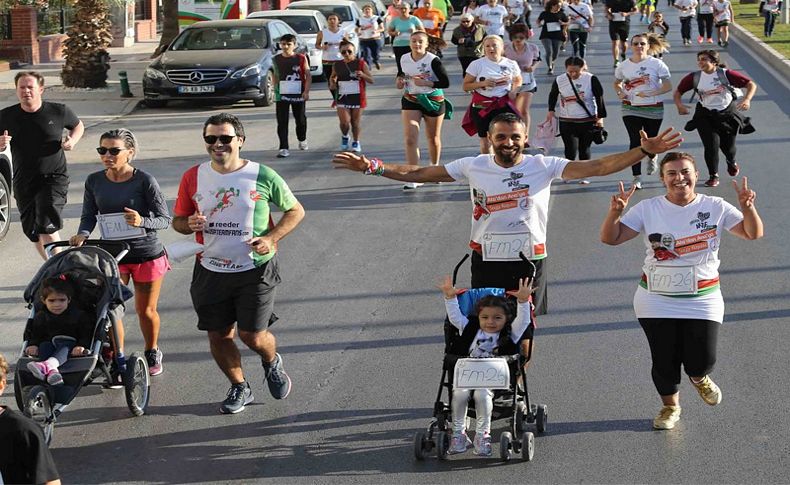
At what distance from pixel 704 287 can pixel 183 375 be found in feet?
11.6

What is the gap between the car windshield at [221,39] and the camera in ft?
79.1

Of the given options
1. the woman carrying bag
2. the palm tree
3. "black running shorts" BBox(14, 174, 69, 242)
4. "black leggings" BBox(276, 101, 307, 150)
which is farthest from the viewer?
the palm tree

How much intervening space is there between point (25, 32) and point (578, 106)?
1992cm

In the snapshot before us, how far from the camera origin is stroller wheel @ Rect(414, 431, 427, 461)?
22.4 feet

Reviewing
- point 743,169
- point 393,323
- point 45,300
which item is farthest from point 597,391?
point 743,169

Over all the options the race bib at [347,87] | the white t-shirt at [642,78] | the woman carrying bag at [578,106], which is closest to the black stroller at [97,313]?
the woman carrying bag at [578,106]

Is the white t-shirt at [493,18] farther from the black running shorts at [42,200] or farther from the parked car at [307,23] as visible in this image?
the black running shorts at [42,200]

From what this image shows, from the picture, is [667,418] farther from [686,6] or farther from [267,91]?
[686,6]

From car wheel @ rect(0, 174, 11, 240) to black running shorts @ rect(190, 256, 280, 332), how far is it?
18.9 feet

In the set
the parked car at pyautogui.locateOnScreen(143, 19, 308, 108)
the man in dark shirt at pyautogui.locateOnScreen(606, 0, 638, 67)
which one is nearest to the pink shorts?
the parked car at pyautogui.locateOnScreen(143, 19, 308, 108)

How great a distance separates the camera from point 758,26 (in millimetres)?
43469

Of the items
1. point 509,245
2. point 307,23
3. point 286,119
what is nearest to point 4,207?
point 286,119

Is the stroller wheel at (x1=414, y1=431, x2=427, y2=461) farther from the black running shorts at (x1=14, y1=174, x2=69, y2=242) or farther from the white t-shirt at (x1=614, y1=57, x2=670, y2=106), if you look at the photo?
the white t-shirt at (x1=614, y1=57, x2=670, y2=106)

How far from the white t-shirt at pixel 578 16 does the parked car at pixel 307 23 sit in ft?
18.0
